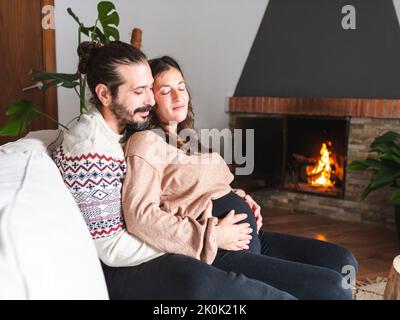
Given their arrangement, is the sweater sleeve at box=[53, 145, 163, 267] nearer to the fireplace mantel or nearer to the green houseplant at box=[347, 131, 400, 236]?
the green houseplant at box=[347, 131, 400, 236]

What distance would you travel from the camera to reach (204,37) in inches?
169

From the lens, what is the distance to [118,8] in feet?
12.3

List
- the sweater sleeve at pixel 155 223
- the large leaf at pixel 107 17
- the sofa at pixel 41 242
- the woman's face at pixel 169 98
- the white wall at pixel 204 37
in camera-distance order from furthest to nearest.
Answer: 1. the white wall at pixel 204 37
2. the large leaf at pixel 107 17
3. the woman's face at pixel 169 98
4. the sweater sleeve at pixel 155 223
5. the sofa at pixel 41 242

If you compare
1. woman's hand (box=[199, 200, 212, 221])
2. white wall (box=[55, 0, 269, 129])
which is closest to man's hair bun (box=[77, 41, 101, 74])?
woman's hand (box=[199, 200, 212, 221])

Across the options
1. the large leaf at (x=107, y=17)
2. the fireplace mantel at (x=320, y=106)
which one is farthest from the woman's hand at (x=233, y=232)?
the fireplace mantel at (x=320, y=106)

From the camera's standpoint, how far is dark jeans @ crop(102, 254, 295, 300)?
1.06 m

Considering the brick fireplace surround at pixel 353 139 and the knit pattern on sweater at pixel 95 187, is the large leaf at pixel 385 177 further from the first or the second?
the knit pattern on sweater at pixel 95 187

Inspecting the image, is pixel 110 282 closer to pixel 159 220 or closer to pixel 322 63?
pixel 159 220

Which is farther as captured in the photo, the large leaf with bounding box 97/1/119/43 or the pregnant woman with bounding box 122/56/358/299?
the large leaf with bounding box 97/1/119/43

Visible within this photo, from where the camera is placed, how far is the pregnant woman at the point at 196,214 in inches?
47.5

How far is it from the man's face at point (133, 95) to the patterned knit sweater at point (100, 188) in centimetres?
13

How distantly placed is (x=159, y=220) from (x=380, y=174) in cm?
219

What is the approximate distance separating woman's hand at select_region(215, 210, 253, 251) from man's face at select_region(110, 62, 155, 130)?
370mm
